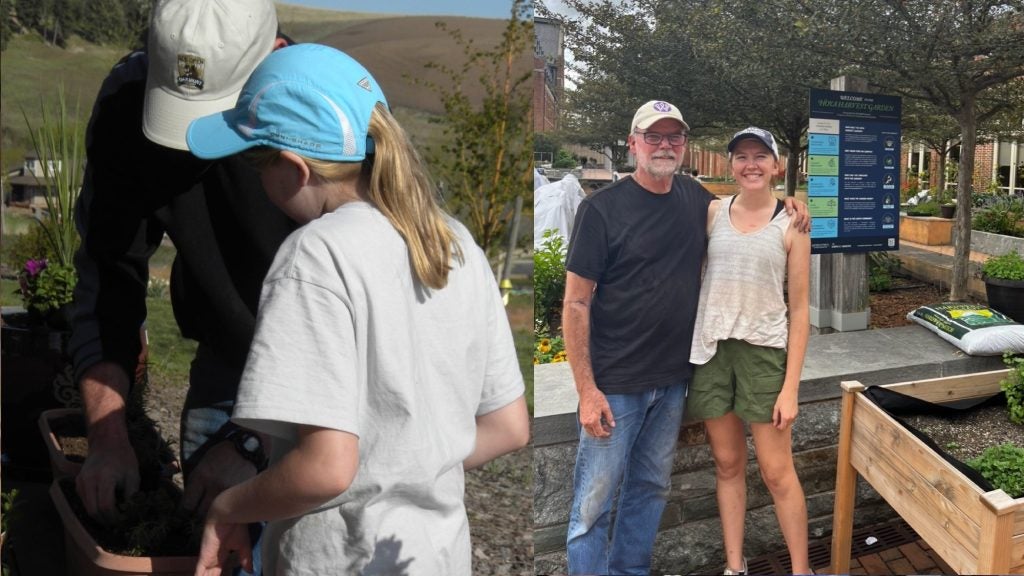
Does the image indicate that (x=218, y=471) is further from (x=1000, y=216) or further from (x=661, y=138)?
(x=1000, y=216)

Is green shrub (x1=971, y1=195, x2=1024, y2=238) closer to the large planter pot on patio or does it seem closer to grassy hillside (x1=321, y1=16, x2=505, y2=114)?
grassy hillside (x1=321, y1=16, x2=505, y2=114)

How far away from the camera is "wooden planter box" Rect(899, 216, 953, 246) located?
2.59 m

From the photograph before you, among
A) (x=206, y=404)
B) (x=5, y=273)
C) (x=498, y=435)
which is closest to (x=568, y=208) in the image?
(x=498, y=435)

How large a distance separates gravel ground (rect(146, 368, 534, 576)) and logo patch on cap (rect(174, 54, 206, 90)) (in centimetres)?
155

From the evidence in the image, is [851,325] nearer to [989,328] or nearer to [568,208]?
[989,328]

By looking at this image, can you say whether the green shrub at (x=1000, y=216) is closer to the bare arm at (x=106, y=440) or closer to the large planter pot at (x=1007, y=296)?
the large planter pot at (x=1007, y=296)

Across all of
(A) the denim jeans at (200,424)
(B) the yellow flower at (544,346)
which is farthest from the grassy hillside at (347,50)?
(A) the denim jeans at (200,424)

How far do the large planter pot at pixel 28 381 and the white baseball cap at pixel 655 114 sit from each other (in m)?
2.00

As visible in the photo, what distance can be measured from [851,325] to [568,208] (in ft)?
3.36

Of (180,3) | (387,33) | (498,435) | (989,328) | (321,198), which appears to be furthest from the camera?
(989,328)

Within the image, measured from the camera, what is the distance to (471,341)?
149 centimetres

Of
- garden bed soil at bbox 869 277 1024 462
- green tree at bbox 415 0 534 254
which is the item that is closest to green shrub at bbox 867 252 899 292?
garden bed soil at bbox 869 277 1024 462

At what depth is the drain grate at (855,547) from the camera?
275cm

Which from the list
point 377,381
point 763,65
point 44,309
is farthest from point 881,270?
point 44,309
